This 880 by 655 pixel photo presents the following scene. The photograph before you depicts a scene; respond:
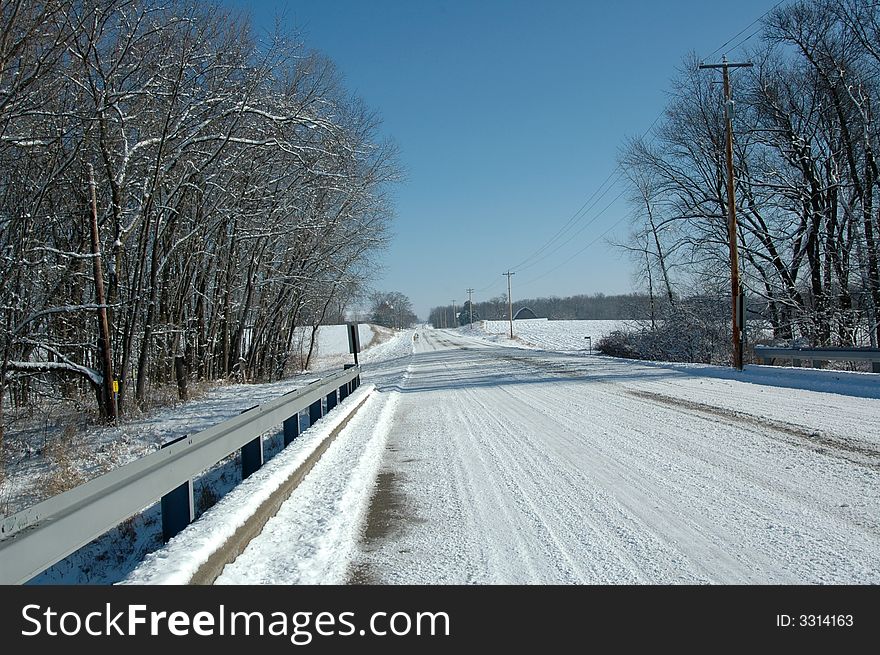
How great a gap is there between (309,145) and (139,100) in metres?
4.66

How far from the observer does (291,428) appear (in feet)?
29.3

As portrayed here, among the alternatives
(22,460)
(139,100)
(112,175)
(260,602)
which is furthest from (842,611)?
(139,100)

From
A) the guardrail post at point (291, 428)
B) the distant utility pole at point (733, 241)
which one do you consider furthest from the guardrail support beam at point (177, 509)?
the distant utility pole at point (733, 241)

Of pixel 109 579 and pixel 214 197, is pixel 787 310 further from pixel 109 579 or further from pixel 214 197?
pixel 109 579

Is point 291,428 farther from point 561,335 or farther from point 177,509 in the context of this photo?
point 561,335

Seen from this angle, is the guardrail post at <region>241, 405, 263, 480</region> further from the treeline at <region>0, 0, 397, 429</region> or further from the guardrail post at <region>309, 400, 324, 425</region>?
the treeline at <region>0, 0, 397, 429</region>

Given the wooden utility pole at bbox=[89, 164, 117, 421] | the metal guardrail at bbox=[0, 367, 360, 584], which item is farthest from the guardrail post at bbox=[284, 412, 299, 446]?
the wooden utility pole at bbox=[89, 164, 117, 421]

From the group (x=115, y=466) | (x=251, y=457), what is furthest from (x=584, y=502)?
(x=115, y=466)

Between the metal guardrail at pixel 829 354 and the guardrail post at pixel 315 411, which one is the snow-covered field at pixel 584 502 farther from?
the metal guardrail at pixel 829 354

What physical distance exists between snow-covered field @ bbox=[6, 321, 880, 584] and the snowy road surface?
0.02m

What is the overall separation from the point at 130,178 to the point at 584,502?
50.4 ft

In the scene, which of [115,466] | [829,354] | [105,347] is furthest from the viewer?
[829,354]

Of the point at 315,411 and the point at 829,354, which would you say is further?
the point at 829,354

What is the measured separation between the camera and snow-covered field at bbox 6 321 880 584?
389 cm
